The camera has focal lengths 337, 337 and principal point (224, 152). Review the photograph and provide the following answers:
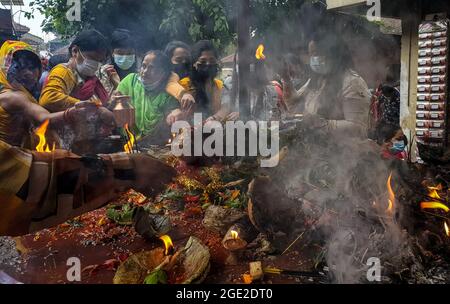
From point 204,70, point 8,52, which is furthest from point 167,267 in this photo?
point 204,70

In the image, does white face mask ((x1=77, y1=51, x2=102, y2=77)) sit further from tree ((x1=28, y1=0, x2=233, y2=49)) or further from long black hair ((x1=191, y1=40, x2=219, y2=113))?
long black hair ((x1=191, y1=40, x2=219, y2=113))

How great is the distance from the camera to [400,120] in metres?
7.69

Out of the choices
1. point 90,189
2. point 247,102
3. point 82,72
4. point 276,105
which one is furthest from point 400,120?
point 90,189

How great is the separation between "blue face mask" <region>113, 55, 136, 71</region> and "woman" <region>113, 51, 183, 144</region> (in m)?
0.23

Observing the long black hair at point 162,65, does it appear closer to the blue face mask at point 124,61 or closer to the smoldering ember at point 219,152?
the smoldering ember at point 219,152

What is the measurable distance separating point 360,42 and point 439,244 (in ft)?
16.7

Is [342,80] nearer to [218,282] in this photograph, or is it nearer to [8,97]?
[218,282]

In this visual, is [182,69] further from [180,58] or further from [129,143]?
[129,143]

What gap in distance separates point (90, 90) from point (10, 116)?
1.17 m

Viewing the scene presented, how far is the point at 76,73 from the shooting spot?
15.7 feet

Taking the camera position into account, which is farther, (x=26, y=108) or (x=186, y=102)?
(x=186, y=102)

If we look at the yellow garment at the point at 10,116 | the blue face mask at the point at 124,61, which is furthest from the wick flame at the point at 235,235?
the blue face mask at the point at 124,61

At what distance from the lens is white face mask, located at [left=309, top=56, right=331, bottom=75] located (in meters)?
5.64

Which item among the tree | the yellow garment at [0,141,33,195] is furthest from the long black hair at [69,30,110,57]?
the yellow garment at [0,141,33,195]
